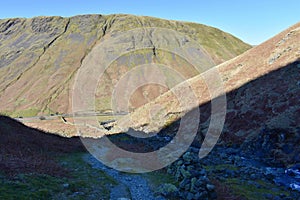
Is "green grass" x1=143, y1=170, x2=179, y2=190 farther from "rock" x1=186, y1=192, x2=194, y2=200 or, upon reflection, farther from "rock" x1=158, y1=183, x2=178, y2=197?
"rock" x1=186, y1=192, x2=194, y2=200

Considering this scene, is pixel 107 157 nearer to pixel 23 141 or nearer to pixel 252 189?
pixel 23 141

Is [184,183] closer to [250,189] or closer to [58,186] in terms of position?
[250,189]

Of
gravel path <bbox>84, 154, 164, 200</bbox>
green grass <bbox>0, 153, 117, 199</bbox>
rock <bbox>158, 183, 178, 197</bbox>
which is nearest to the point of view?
green grass <bbox>0, 153, 117, 199</bbox>

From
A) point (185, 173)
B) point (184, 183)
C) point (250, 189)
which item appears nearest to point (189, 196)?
point (184, 183)

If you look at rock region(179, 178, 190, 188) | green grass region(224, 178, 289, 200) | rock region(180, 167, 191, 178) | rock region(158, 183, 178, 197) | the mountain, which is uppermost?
the mountain

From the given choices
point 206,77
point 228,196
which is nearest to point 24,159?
point 228,196

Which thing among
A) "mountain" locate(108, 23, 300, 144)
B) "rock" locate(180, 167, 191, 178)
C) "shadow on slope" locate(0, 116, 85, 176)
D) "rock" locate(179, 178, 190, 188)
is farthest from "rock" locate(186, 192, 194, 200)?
"mountain" locate(108, 23, 300, 144)

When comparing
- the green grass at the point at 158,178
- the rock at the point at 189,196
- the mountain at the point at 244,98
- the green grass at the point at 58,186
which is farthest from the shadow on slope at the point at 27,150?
the mountain at the point at 244,98

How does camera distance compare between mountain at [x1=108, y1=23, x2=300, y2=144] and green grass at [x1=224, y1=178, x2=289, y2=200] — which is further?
mountain at [x1=108, y1=23, x2=300, y2=144]
